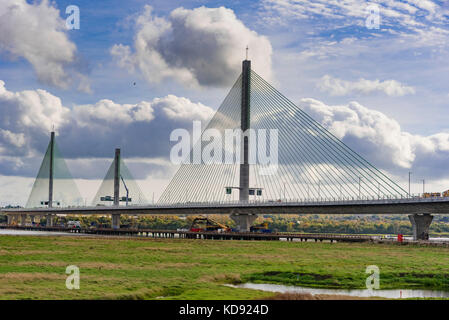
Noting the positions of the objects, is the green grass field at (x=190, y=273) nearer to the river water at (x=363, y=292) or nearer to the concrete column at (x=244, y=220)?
the river water at (x=363, y=292)

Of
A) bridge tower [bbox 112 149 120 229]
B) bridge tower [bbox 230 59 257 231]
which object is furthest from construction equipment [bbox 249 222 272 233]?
bridge tower [bbox 112 149 120 229]

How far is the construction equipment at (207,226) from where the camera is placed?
150 meters

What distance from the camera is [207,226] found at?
15212cm

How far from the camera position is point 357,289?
42.3 m
